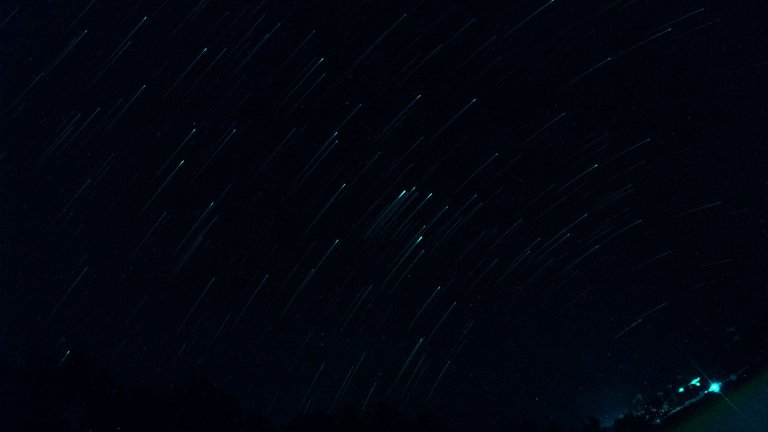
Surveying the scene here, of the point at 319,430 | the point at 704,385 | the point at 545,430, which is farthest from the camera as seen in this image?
the point at 704,385

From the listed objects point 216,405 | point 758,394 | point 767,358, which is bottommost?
point 216,405

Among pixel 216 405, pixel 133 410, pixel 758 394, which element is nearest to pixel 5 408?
pixel 133 410

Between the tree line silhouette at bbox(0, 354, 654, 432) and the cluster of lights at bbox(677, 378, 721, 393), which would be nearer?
the tree line silhouette at bbox(0, 354, 654, 432)

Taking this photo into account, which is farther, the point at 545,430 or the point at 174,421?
the point at 545,430

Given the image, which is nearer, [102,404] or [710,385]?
[102,404]

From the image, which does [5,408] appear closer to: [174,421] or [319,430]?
[174,421]

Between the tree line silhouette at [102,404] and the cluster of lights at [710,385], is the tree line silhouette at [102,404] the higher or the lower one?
the lower one

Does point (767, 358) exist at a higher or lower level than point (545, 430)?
higher

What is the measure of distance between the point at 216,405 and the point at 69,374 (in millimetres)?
3528

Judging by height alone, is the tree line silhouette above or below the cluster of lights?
below

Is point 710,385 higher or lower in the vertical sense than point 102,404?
higher

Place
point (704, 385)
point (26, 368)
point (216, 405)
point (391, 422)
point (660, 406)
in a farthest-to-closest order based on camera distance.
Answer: point (660, 406)
point (704, 385)
point (391, 422)
point (216, 405)
point (26, 368)

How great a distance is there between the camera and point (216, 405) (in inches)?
585

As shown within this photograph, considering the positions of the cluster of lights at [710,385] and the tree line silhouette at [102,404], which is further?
the cluster of lights at [710,385]
